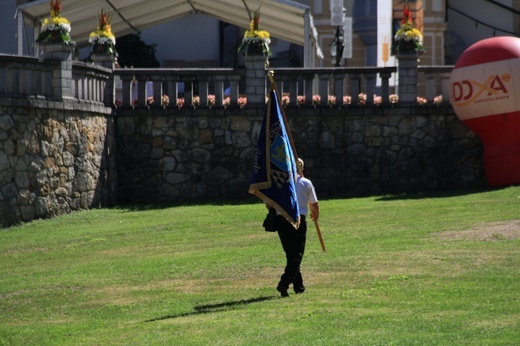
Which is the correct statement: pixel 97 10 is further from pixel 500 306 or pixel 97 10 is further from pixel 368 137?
pixel 500 306

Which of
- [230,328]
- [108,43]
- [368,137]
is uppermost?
[108,43]

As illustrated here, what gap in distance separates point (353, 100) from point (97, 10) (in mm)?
8341

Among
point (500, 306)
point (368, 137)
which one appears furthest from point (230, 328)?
point (368, 137)

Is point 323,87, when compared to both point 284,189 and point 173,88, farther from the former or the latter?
point 284,189

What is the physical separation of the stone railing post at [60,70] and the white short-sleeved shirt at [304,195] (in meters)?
8.83

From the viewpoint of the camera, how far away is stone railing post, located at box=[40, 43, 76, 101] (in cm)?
2239

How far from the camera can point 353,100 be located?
83.0 feet

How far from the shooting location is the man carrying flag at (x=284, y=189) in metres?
14.2

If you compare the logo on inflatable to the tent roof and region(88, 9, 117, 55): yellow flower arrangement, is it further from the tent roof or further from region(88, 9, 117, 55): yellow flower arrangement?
region(88, 9, 117, 55): yellow flower arrangement

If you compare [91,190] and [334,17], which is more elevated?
[334,17]

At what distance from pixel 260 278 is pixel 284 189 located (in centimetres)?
164

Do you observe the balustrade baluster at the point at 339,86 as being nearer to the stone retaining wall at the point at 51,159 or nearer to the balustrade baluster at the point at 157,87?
the balustrade baluster at the point at 157,87

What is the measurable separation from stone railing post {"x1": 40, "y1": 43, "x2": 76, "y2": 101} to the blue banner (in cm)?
840

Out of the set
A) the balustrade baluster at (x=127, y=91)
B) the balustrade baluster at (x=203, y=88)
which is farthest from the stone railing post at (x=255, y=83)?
the balustrade baluster at (x=127, y=91)
